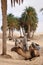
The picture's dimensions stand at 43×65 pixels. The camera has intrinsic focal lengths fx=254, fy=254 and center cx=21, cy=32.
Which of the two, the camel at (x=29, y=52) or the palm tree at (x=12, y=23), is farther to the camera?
the palm tree at (x=12, y=23)

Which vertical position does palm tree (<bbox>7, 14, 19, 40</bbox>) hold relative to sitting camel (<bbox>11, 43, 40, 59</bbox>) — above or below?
above

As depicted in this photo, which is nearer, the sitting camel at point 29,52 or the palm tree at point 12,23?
the sitting camel at point 29,52

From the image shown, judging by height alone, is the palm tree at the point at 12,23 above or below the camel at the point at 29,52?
above

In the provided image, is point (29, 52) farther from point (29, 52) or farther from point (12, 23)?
point (12, 23)

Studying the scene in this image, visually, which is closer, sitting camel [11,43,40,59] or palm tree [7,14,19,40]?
sitting camel [11,43,40,59]

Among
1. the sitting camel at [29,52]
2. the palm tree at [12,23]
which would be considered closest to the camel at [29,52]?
the sitting camel at [29,52]

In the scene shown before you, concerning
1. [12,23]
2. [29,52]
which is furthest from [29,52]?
[12,23]

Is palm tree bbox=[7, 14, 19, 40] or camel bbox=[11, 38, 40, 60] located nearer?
camel bbox=[11, 38, 40, 60]

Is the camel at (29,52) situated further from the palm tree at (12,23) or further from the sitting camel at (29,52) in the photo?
the palm tree at (12,23)

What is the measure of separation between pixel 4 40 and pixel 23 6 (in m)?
12.2

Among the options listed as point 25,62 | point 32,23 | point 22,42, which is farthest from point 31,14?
point 25,62

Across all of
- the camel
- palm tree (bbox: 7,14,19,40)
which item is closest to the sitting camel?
the camel

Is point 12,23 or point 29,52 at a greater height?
point 12,23

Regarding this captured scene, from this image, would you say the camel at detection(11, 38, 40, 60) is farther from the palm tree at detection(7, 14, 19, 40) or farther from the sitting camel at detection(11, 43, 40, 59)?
the palm tree at detection(7, 14, 19, 40)
